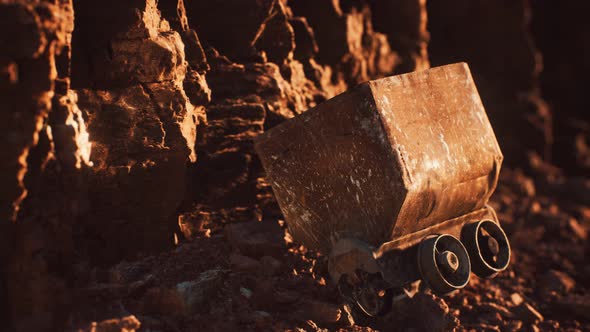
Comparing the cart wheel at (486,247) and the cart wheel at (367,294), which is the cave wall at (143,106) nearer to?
the cart wheel at (367,294)

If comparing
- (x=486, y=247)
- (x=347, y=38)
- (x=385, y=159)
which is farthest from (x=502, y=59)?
(x=385, y=159)

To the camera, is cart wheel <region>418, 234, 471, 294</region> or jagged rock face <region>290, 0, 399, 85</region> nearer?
cart wheel <region>418, 234, 471, 294</region>

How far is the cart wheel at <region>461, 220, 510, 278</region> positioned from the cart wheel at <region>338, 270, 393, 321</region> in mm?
662

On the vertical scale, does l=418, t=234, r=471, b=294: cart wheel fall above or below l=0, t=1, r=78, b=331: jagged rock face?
below

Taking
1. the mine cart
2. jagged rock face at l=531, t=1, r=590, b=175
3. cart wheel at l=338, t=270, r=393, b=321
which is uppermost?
jagged rock face at l=531, t=1, r=590, b=175

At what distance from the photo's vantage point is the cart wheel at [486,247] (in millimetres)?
4180

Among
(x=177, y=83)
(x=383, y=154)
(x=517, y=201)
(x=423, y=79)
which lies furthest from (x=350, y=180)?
(x=517, y=201)

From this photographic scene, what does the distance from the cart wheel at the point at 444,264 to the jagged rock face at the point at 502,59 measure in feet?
14.7

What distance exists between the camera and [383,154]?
3.79 metres

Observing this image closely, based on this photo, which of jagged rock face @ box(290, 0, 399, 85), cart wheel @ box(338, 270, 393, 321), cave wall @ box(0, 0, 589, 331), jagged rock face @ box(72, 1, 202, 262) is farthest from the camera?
jagged rock face @ box(290, 0, 399, 85)

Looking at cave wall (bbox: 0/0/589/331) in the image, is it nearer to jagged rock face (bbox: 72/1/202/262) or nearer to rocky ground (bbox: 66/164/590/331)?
jagged rock face (bbox: 72/1/202/262)

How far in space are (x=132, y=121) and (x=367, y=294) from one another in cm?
187

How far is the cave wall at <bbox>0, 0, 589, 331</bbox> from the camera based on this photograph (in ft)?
11.1

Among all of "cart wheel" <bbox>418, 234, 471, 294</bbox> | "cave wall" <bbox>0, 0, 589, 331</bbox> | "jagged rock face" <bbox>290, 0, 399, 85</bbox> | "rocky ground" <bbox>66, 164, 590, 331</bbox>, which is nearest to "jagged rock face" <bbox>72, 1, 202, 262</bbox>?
"cave wall" <bbox>0, 0, 589, 331</bbox>
